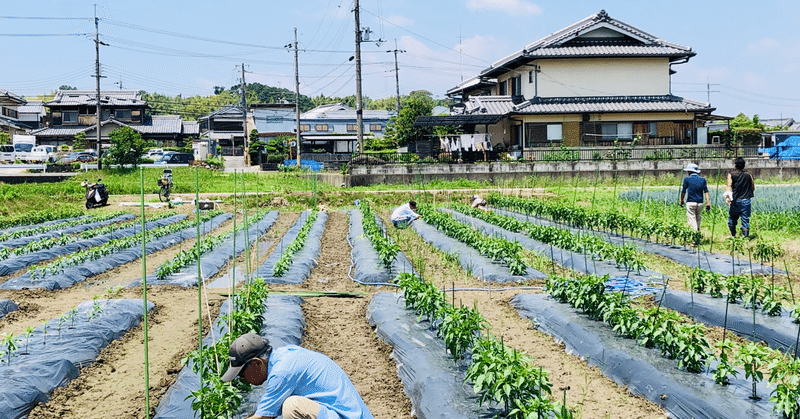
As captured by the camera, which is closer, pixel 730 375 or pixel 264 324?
pixel 730 375

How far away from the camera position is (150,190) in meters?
26.5

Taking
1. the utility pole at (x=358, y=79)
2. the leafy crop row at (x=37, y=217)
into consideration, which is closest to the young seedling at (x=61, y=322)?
the leafy crop row at (x=37, y=217)

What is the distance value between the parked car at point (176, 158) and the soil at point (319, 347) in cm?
3233

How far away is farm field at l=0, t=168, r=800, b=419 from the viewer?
16.6ft

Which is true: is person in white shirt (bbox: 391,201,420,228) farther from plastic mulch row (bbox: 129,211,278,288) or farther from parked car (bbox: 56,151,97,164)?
parked car (bbox: 56,151,97,164)

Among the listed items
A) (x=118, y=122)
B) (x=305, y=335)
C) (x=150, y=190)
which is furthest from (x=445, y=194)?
(x=118, y=122)

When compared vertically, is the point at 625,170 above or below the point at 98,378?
above

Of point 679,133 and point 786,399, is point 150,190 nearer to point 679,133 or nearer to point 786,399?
point 679,133

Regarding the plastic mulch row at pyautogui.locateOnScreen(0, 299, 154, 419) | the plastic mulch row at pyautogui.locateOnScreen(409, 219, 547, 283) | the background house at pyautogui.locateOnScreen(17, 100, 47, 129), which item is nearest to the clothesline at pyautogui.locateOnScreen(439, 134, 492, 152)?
the plastic mulch row at pyautogui.locateOnScreen(409, 219, 547, 283)

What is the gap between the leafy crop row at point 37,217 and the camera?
17062 millimetres

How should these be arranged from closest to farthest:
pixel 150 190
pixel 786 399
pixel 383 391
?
pixel 786 399 → pixel 383 391 → pixel 150 190

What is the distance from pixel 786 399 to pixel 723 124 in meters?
50.3

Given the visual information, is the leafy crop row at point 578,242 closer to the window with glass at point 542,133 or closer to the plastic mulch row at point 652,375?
the plastic mulch row at point 652,375

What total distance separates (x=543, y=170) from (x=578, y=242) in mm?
15127
